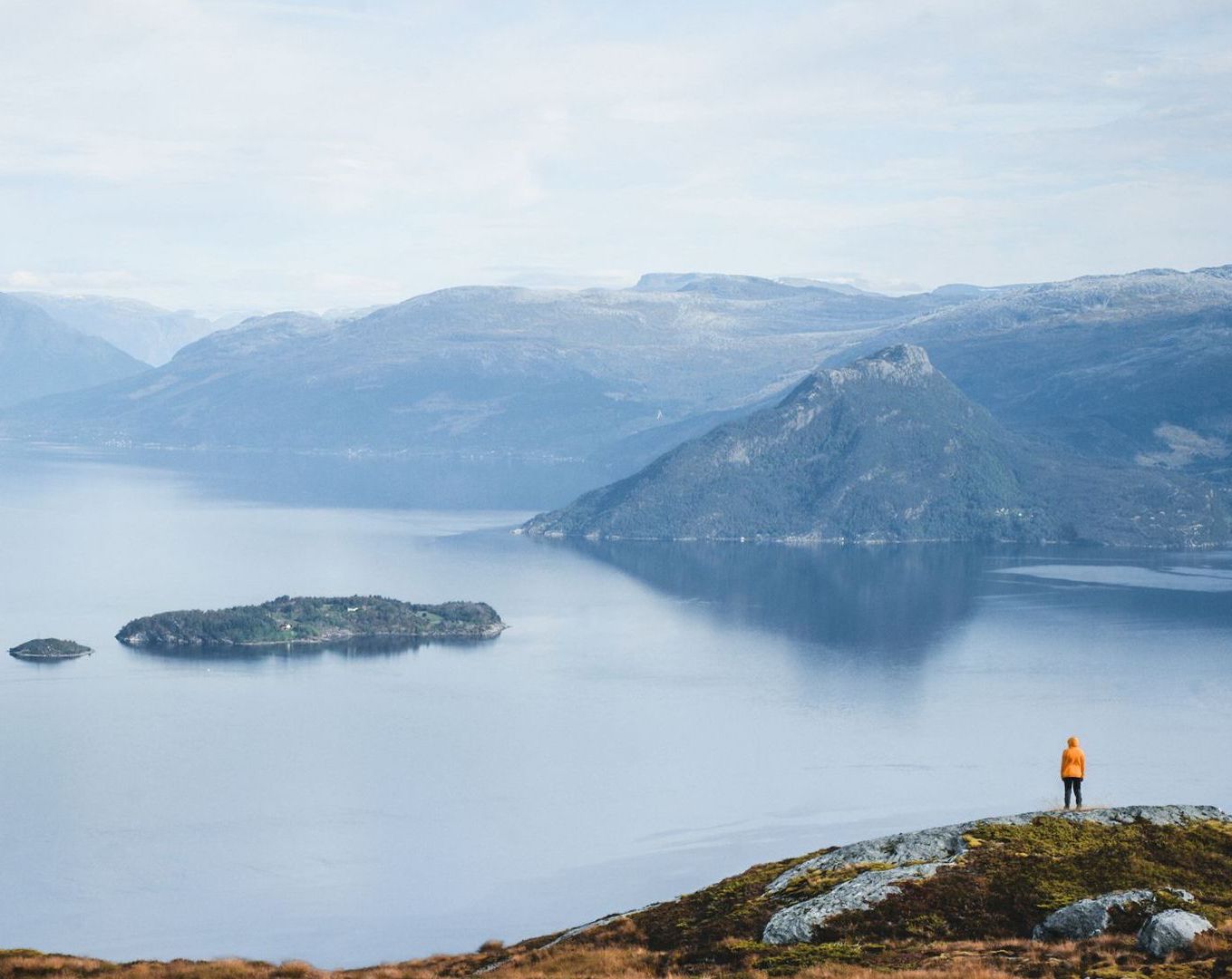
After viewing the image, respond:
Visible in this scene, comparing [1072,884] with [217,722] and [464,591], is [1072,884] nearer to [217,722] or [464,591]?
[217,722]

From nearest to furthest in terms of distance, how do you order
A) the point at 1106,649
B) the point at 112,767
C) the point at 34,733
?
the point at 112,767
the point at 34,733
the point at 1106,649

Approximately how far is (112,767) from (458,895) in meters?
31.1

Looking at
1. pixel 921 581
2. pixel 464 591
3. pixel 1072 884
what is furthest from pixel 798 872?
pixel 921 581

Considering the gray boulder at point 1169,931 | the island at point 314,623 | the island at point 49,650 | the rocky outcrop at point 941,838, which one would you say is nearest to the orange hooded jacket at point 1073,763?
the rocky outcrop at point 941,838

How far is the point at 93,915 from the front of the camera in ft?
234

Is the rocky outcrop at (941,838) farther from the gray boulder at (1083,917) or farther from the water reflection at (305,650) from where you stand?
the water reflection at (305,650)

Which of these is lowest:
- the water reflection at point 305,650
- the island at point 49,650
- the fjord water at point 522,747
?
the fjord water at point 522,747

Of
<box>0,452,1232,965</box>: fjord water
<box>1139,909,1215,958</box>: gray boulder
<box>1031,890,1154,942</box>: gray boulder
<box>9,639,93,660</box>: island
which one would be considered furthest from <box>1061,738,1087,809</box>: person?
<box>9,639,93,660</box>: island

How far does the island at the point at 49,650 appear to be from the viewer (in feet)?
433

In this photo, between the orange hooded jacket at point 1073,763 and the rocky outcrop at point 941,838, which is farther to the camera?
the orange hooded jacket at point 1073,763

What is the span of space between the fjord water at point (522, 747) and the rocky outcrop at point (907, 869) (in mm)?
38484

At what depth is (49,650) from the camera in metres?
133

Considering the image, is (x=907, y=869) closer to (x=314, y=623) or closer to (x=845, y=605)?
(x=314, y=623)

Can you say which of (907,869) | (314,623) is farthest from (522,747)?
(907,869)
